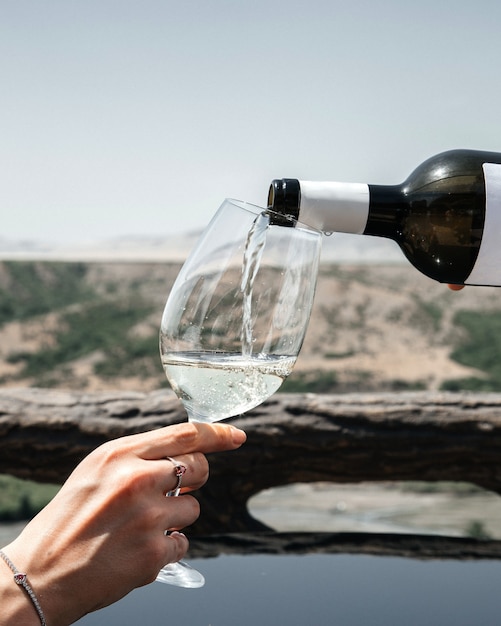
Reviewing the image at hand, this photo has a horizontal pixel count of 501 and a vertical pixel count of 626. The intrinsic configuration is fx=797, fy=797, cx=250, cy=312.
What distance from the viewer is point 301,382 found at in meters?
17.1

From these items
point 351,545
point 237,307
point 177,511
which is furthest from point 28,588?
point 351,545

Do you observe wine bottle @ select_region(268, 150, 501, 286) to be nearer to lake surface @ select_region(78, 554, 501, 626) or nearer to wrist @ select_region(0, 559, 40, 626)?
lake surface @ select_region(78, 554, 501, 626)

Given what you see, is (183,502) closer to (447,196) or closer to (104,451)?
(104,451)

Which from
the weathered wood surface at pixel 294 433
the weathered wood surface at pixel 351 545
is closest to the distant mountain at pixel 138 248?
the weathered wood surface at pixel 294 433

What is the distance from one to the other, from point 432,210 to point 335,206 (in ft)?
0.94

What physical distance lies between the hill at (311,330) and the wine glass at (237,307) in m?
14.6

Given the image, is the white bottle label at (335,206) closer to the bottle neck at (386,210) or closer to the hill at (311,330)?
the bottle neck at (386,210)

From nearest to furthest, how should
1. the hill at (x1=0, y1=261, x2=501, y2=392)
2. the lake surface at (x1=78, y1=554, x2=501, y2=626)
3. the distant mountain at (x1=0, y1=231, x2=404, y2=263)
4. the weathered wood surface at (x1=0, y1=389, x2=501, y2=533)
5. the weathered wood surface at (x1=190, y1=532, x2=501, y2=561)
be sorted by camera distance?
1. the lake surface at (x1=78, y1=554, x2=501, y2=626)
2. the weathered wood surface at (x1=190, y1=532, x2=501, y2=561)
3. the weathered wood surface at (x1=0, y1=389, x2=501, y2=533)
4. the hill at (x1=0, y1=261, x2=501, y2=392)
5. the distant mountain at (x1=0, y1=231, x2=404, y2=263)

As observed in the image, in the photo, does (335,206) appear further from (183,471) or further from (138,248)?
(138,248)

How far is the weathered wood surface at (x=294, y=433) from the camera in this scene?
8.23ft

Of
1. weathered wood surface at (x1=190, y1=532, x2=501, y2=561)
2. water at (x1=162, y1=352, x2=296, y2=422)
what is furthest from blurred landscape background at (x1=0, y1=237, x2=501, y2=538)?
water at (x1=162, y1=352, x2=296, y2=422)

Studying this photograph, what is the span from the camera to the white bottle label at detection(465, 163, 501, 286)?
1.27 meters

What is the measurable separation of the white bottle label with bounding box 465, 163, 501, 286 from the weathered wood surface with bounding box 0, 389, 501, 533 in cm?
128

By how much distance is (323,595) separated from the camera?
49.9 inches
